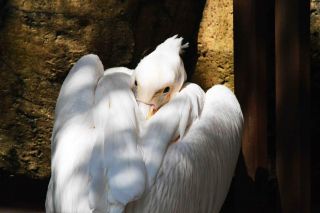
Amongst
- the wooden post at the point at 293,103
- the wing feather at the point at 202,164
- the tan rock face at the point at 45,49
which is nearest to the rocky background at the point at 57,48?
the tan rock face at the point at 45,49

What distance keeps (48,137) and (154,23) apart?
0.75 meters

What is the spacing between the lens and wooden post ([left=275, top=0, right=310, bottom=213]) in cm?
371

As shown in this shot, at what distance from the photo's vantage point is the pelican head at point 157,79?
332cm

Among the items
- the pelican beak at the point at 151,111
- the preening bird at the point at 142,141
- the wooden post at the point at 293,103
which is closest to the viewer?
the preening bird at the point at 142,141

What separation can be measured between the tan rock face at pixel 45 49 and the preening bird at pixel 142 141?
369 mm

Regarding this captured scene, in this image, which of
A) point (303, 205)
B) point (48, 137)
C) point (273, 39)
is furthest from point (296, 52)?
point (48, 137)

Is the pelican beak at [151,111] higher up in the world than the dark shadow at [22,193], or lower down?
higher up

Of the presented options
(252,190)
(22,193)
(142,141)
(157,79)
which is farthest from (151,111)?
(22,193)

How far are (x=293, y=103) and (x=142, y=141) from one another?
0.98 m

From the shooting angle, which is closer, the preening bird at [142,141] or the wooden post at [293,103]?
the preening bird at [142,141]

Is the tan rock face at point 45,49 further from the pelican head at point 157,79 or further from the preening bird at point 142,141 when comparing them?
the pelican head at point 157,79

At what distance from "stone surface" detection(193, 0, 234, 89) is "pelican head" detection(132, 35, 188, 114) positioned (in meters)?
0.65

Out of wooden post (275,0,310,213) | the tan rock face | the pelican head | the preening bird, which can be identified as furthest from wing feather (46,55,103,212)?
wooden post (275,0,310,213)

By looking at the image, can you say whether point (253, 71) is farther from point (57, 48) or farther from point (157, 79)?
point (57, 48)
